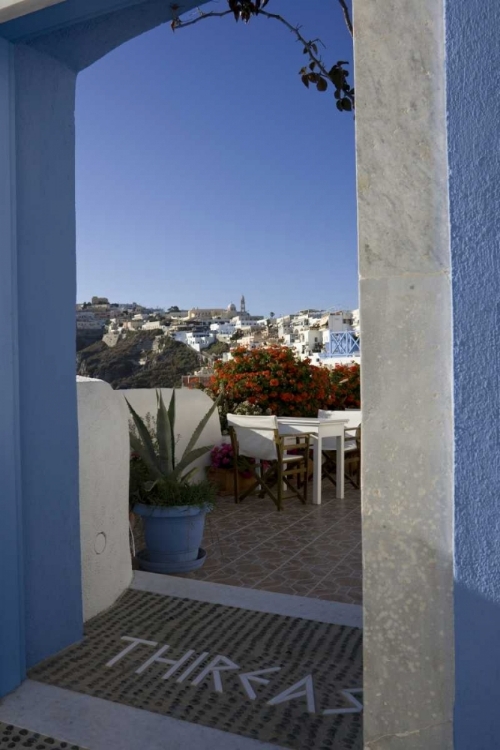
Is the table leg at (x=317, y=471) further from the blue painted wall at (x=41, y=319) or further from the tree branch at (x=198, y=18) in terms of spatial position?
the tree branch at (x=198, y=18)

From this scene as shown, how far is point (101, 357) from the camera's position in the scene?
960cm

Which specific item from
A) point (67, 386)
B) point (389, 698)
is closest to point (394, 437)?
point (389, 698)

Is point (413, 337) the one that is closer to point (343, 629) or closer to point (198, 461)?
point (343, 629)

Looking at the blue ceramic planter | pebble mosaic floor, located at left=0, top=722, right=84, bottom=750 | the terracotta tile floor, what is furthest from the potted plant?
pebble mosaic floor, located at left=0, top=722, right=84, bottom=750

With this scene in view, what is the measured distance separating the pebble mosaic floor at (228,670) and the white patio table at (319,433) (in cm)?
261

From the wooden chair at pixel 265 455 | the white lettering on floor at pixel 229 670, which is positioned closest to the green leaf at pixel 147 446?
the white lettering on floor at pixel 229 670

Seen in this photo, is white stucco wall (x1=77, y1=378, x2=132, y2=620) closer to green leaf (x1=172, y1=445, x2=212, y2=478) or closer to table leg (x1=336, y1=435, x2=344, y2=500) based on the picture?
green leaf (x1=172, y1=445, x2=212, y2=478)

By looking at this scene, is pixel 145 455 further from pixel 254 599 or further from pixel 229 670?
pixel 229 670

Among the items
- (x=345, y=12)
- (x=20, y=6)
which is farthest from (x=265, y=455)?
(x=20, y=6)

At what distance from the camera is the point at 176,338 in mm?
15438

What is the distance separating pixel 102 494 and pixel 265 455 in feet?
8.41

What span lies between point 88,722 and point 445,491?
158 cm

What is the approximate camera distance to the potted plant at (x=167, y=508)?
13.2 ft

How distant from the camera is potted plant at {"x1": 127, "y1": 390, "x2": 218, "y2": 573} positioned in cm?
402
